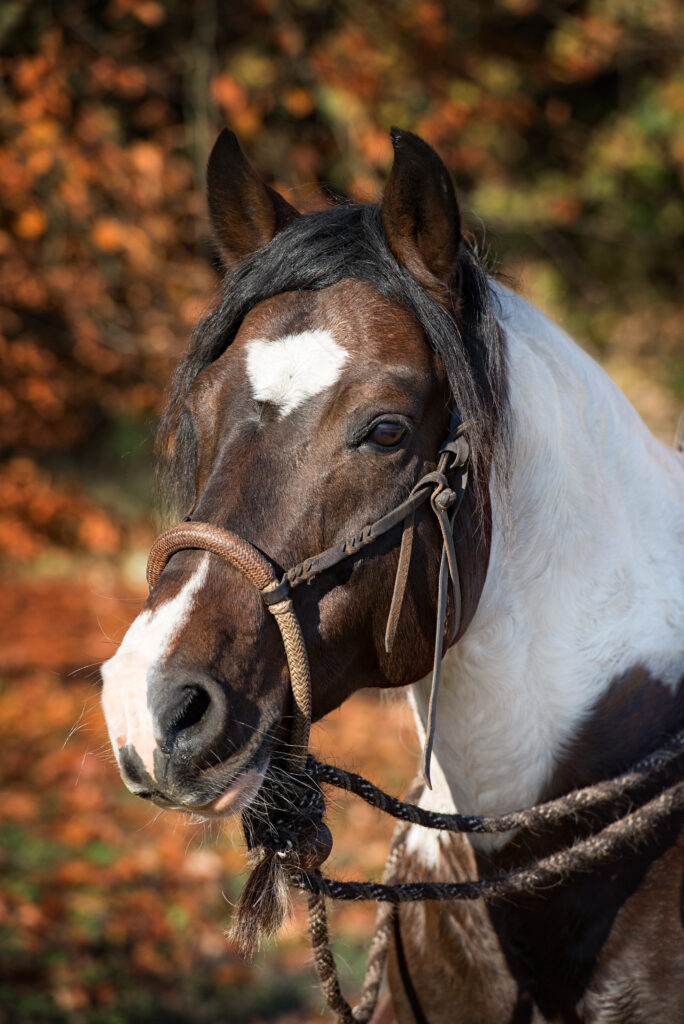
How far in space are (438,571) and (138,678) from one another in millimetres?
631

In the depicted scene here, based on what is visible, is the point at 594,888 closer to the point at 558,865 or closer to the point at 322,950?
the point at 558,865

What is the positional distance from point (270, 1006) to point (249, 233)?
131 inches

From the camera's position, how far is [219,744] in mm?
1502

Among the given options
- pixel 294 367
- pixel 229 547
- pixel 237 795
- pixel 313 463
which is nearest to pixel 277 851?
pixel 237 795

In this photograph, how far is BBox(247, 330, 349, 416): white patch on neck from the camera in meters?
1.68

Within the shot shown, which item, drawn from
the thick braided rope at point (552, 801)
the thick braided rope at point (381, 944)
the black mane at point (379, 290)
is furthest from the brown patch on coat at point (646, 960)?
the black mane at point (379, 290)

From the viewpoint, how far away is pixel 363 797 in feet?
6.22

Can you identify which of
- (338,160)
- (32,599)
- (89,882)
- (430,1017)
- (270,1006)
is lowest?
(270,1006)

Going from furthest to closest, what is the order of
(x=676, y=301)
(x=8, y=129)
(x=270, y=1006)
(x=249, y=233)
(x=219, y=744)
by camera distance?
(x=676, y=301) < (x=8, y=129) < (x=270, y=1006) < (x=249, y=233) < (x=219, y=744)

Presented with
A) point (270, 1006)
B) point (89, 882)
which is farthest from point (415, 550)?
point (89, 882)

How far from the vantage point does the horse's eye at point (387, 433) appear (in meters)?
1.68

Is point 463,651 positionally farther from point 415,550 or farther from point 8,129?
point 8,129

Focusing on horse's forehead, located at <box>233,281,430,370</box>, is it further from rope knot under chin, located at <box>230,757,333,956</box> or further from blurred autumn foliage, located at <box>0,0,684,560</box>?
blurred autumn foliage, located at <box>0,0,684,560</box>

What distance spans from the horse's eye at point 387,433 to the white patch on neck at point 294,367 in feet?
0.40
